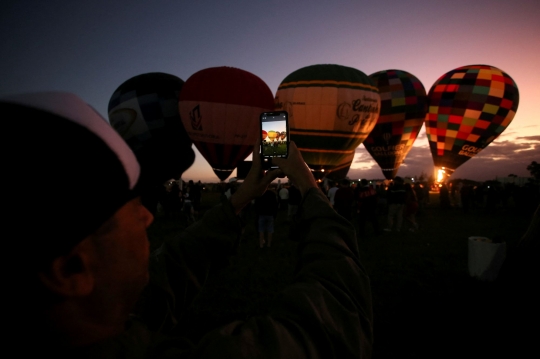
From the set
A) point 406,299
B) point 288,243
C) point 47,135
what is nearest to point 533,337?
point 406,299

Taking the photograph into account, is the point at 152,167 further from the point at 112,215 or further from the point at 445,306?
the point at 112,215

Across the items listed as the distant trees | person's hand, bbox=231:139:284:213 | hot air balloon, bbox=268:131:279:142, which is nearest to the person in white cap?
person's hand, bbox=231:139:284:213

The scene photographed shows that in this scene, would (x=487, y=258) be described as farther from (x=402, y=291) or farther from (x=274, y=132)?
(x=274, y=132)

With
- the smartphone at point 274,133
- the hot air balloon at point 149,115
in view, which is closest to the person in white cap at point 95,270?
the smartphone at point 274,133

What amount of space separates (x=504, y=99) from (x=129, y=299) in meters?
18.7

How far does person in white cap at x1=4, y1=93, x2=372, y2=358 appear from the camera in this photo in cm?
48

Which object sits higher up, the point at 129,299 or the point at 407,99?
the point at 407,99

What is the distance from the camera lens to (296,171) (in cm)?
102

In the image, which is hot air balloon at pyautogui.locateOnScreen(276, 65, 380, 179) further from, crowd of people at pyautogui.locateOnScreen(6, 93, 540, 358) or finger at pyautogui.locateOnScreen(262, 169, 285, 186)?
crowd of people at pyautogui.locateOnScreen(6, 93, 540, 358)

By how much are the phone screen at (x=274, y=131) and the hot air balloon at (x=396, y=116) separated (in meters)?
14.1

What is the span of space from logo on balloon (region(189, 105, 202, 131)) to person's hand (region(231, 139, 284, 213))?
8.87 metres

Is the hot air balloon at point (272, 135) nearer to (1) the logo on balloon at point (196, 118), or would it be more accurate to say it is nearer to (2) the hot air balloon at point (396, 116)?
(1) the logo on balloon at point (196, 118)

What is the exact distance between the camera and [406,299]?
415 cm

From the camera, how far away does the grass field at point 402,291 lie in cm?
316
